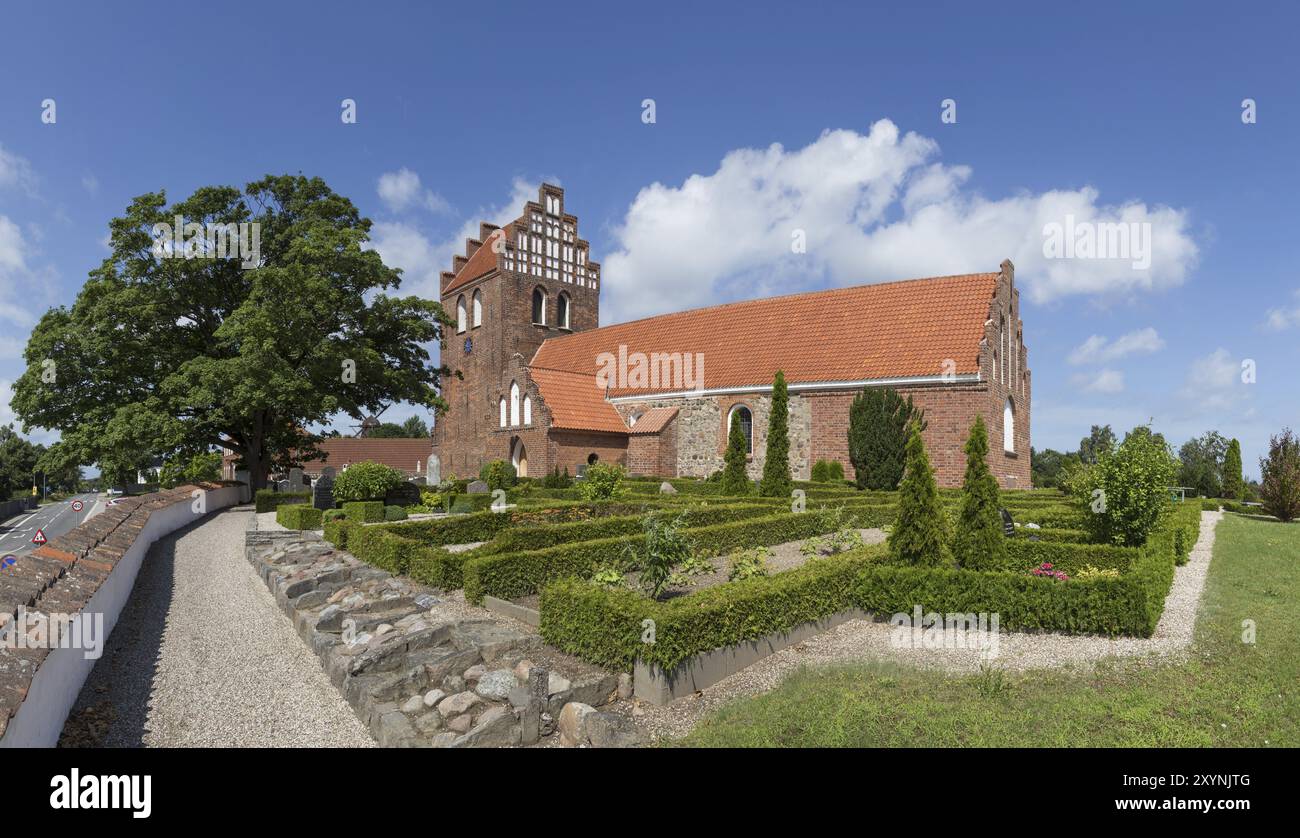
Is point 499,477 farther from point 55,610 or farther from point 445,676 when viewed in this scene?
point 55,610

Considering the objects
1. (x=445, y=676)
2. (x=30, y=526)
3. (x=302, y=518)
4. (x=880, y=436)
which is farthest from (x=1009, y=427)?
(x=30, y=526)

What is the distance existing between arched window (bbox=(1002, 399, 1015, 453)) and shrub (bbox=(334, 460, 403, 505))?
22.7 meters

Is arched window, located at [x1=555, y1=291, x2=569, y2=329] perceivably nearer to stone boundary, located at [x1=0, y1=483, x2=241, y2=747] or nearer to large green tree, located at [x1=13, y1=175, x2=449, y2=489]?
large green tree, located at [x1=13, y1=175, x2=449, y2=489]

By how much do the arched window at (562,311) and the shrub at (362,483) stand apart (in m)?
19.9

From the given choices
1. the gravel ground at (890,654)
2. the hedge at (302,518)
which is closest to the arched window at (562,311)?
the hedge at (302,518)

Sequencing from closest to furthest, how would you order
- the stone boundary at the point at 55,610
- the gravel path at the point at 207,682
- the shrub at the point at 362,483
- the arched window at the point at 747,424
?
the stone boundary at the point at 55,610 < the gravel path at the point at 207,682 < the shrub at the point at 362,483 < the arched window at the point at 747,424

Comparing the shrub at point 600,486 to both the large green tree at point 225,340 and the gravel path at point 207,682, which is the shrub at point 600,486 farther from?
the large green tree at point 225,340

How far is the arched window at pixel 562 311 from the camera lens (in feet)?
130

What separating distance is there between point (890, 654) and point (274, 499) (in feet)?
71.0

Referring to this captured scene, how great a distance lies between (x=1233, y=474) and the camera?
31141mm
